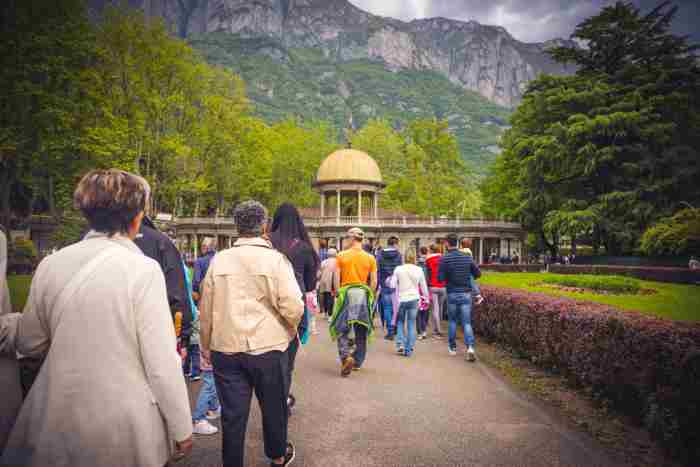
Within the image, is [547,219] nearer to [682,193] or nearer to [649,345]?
[682,193]

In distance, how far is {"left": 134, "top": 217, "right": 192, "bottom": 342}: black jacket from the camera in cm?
434

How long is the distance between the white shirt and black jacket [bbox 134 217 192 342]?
4.92m

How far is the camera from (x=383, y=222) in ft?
160

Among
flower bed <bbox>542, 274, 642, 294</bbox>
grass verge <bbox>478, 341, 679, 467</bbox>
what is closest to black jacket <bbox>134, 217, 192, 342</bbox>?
grass verge <bbox>478, 341, 679, 467</bbox>

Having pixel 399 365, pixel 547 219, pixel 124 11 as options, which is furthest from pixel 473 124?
pixel 399 365

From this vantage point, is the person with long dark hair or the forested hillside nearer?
the person with long dark hair

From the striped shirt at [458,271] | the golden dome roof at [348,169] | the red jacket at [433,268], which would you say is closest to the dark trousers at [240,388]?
the striped shirt at [458,271]

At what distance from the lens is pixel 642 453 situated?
177 inches

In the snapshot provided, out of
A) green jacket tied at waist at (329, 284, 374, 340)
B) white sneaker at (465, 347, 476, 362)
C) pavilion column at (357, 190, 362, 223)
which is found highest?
pavilion column at (357, 190, 362, 223)

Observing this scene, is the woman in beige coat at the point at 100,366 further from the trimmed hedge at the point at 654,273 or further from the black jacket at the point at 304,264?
the trimmed hedge at the point at 654,273

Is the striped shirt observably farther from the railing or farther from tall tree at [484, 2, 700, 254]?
the railing

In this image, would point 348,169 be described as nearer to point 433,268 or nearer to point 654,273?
point 654,273

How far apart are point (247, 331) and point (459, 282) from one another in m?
5.78

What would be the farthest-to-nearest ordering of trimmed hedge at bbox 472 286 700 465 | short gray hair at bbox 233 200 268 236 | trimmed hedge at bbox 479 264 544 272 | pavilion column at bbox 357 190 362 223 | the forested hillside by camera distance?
the forested hillside, pavilion column at bbox 357 190 362 223, trimmed hedge at bbox 479 264 544 272, trimmed hedge at bbox 472 286 700 465, short gray hair at bbox 233 200 268 236
